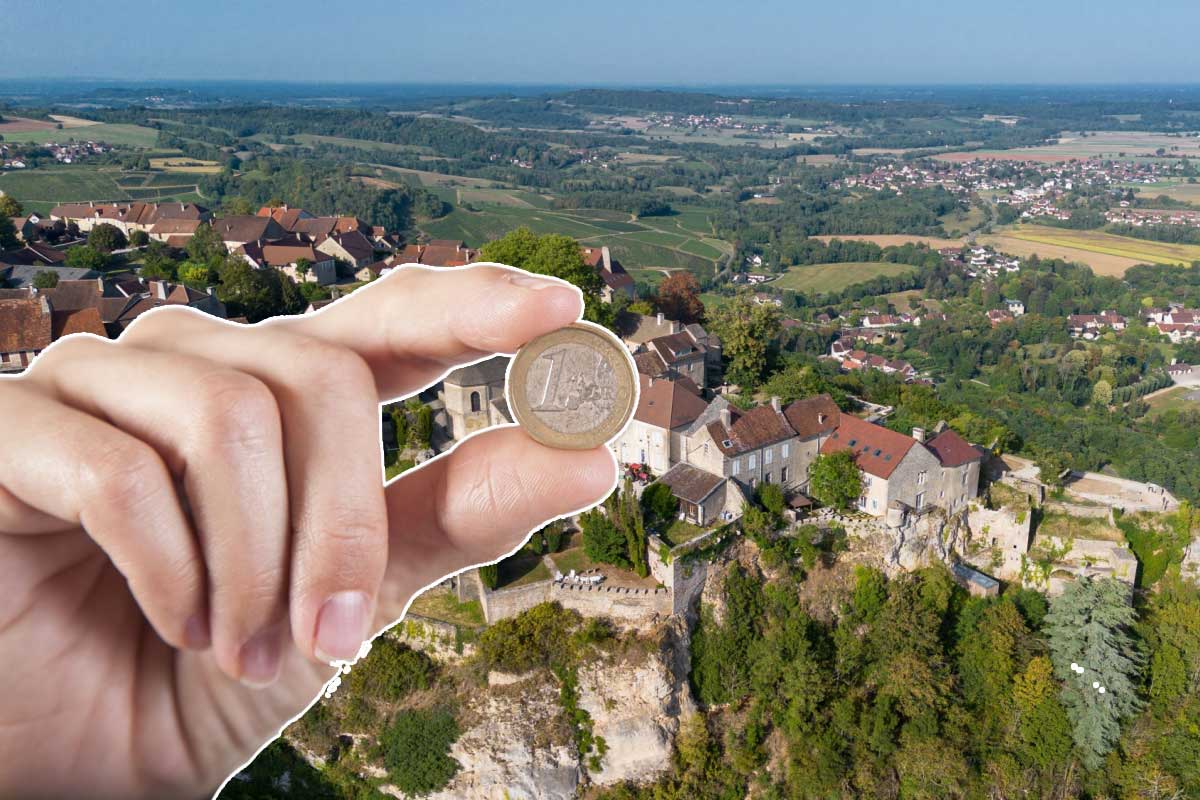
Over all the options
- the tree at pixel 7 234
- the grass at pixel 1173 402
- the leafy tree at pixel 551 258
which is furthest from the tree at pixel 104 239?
the grass at pixel 1173 402

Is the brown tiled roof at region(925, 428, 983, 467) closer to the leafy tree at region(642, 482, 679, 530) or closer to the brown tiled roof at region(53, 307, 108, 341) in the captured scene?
the leafy tree at region(642, 482, 679, 530)

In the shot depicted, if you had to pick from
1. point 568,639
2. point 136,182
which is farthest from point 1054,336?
point 136,182

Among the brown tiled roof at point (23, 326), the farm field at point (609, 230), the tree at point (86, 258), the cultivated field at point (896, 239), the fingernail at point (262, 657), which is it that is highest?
the fingernail at point (262, 657)

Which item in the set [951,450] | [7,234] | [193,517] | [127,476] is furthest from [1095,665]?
[7,234]

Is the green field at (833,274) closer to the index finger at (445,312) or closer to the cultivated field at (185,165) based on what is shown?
the cultivated field at (185,165)

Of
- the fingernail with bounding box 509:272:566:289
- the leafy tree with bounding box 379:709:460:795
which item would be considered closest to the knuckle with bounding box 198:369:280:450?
the fingernail with bounding box 509:272:566:289
